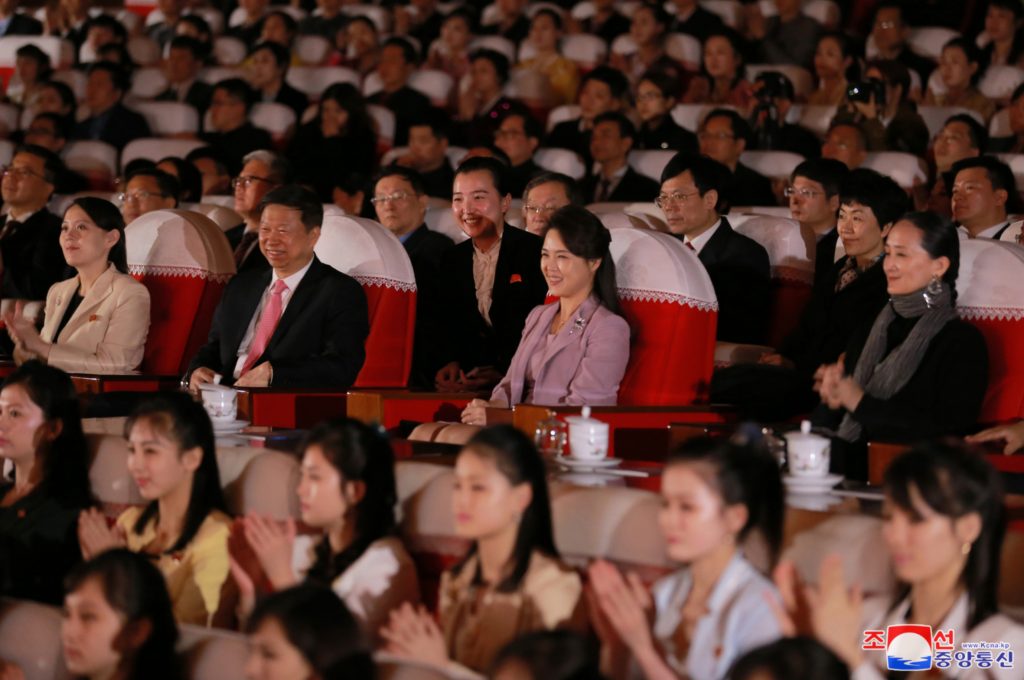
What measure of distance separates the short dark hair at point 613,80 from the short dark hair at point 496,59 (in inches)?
25.7

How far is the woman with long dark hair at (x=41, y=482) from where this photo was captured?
2.96m

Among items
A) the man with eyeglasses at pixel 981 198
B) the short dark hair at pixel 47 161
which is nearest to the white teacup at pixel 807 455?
the man with eyeglasses at pixel 981 198

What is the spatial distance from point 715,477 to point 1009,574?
415 millimetres

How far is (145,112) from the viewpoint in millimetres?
7617

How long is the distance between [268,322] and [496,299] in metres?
0.69

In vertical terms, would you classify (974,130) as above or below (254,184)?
above

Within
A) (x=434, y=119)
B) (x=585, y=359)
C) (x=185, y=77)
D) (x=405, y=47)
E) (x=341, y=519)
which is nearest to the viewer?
(x=341, y=519)

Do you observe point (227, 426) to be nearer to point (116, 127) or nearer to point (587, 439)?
point (587, 439)

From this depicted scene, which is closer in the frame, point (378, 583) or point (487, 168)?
point (378, 583)

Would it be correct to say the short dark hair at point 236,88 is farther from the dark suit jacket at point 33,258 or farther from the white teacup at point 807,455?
the white teacup at point 807,455

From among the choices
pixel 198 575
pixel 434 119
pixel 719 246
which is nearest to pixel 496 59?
pixel 434 119

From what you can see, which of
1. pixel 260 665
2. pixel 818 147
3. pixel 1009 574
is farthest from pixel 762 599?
pixel 818 147

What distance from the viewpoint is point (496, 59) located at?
7188 millimetres

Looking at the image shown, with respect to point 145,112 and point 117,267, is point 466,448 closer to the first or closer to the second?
point 117,267
